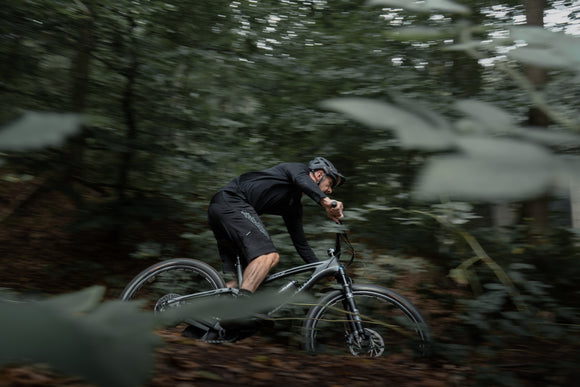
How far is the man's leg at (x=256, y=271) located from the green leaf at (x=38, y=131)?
3.38 metres

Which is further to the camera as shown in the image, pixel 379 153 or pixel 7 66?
pixel 379 153

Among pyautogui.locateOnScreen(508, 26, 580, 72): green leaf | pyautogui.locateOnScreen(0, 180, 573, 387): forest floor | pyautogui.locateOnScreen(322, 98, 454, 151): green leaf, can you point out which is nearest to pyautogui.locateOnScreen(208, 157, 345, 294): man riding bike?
pyautogui.locateOnScreen(0, 180, 573, 387): forest floor

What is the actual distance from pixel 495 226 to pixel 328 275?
2.39m

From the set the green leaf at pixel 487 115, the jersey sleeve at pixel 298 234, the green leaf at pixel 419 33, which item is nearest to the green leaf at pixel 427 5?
the green leaf at pixel 419 33

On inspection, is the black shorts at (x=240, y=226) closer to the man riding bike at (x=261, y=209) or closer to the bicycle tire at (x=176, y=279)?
the man riding bike at (x=261, y=209)

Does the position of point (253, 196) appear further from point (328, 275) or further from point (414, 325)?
point (414, 325)

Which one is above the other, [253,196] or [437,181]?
[437,181]

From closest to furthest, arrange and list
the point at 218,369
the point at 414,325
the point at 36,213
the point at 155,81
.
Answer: the point at 218,369 < the point at 414,325 < the point at 155,81 < the point at 36,213

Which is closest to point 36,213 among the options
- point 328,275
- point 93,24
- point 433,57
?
point 93,24

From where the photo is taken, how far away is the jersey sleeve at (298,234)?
438 cm

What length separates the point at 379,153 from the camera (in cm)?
574

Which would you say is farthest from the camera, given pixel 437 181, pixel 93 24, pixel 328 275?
pixel 93 24

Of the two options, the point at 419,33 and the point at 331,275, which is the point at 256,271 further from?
the point at 419,33

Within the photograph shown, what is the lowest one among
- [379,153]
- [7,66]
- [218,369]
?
[218,369]
